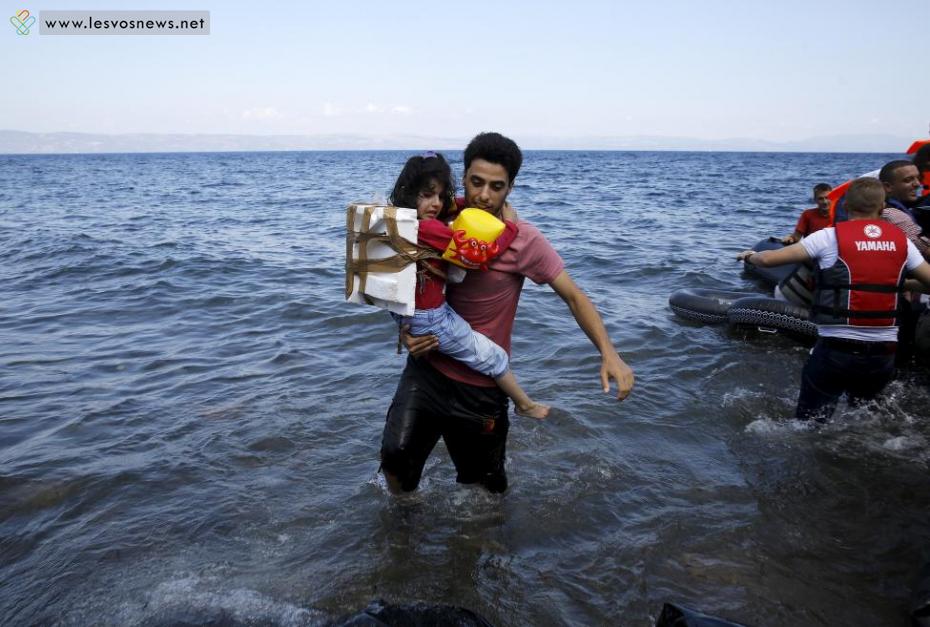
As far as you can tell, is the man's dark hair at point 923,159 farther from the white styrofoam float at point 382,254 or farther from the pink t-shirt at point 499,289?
the white styrofoam float at point 382,254

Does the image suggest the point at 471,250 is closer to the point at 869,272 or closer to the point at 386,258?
the point at 386,258

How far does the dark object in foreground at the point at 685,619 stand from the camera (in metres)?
2.84

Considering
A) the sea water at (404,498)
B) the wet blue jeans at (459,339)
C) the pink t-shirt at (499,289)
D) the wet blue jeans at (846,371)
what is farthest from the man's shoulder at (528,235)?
the wet blue jeans at (846,371)

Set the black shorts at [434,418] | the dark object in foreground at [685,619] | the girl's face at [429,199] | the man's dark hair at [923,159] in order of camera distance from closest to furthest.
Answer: the dark object in foreground at [685,619] → the girl's face at [429,199] → the black shorts at [434,418] → the man's dark hair at [923,159]

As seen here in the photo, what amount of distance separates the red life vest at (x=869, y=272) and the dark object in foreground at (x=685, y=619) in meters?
3.13

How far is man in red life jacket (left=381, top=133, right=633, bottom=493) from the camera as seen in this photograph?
334 cm

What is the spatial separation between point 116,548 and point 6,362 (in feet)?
16.5

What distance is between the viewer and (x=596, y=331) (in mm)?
3418

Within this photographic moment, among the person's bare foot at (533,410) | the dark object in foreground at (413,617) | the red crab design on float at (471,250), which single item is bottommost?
the dark object in foreground at (413,617)

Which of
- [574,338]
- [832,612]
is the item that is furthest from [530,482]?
[574,338]

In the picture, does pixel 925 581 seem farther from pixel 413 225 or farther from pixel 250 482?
pixel 250 482

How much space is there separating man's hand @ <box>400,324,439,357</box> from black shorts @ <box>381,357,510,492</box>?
30 cm

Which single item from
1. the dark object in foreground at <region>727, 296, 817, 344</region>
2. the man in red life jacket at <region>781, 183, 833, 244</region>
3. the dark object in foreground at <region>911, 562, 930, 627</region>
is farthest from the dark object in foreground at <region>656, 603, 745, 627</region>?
the man in red life jacket at <region>781, 183, 833, 244</region>

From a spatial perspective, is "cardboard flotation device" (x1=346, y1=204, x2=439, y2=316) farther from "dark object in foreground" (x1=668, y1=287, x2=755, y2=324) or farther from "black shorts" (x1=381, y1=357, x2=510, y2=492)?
"dark object in foreground" (x1=668, y1=287, x2=755, y2=324)
